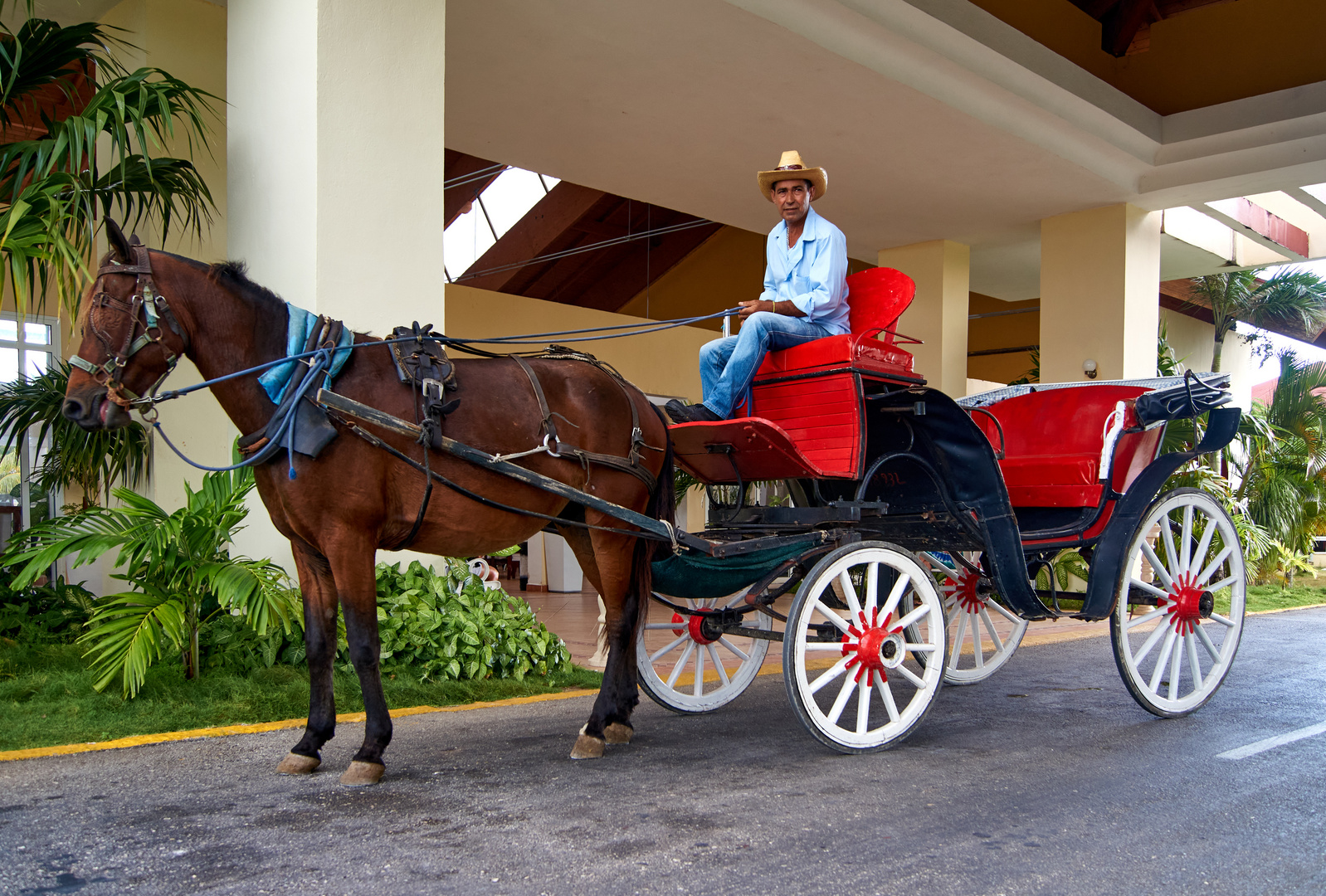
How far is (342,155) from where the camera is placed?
18.6 ft

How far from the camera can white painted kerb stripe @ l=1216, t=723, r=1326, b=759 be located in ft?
14.6

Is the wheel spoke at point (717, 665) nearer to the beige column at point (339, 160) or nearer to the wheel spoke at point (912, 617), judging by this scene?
the wheel spoke at point (912, 617)

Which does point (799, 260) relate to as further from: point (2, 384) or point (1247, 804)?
point (2, 384)

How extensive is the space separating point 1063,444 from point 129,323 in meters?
4.67

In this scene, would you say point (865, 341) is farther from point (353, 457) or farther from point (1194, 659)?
point (1194, 659)

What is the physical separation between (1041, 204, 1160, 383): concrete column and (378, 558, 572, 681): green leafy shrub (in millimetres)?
7525

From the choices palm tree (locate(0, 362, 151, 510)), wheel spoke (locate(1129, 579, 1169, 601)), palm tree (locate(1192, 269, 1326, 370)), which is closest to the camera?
wheel spoke (locate(1129, 579, 1169, 601))

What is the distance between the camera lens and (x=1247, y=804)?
3.71m

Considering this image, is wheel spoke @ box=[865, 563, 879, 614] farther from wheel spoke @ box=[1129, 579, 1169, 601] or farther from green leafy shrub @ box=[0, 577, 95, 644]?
green leafy shrub @ box=[0, 577, 95, 644]

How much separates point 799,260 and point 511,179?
10172 millimetres

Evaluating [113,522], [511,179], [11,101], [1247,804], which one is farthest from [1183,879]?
[511,179]

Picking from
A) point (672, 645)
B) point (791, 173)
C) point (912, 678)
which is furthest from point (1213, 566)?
point (791, 173)

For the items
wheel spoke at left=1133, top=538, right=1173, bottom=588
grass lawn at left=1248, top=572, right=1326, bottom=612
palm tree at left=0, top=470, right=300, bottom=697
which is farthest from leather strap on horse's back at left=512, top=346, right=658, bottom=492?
grass lawn at left=1248, top=572, right=1326, bottom=612

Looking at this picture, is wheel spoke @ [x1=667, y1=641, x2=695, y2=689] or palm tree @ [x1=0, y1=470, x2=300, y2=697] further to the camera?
wheel spoke @ [x1=667, y1=641, x2=695, y2=689]
